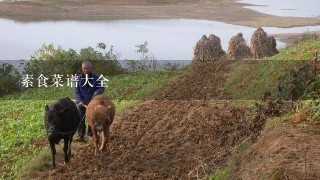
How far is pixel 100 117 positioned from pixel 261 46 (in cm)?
2078

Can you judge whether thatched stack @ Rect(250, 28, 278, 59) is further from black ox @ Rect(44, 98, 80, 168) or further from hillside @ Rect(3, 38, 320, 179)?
black ox @ Rect(44, 98, 80, 168)

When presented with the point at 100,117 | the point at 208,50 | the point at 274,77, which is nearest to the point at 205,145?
the point at 100,117

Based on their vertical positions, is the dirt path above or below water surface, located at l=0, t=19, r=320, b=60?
above

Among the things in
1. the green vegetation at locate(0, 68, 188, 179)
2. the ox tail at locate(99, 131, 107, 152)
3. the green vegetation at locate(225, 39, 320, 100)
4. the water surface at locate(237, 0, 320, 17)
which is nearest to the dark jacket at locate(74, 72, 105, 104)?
the ox tail at locate(99, 131, 107, 152)

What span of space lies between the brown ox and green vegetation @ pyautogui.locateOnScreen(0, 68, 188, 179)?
1.80 meters

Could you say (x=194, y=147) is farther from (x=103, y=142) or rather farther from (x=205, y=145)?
(x=103, y=142)

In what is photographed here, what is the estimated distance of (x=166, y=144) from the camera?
1023 cm

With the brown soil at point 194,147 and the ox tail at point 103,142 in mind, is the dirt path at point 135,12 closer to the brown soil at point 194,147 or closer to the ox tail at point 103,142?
the brown soil at point 194,147

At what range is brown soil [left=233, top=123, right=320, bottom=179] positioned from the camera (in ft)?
20.5

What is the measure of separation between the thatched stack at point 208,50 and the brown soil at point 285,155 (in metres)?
20.4

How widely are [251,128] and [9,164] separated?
207 inches

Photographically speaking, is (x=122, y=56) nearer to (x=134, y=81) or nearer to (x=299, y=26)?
(x=134, y=81)

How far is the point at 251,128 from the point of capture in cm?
970

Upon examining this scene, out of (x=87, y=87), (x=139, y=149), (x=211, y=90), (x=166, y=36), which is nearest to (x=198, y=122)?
(x=139, y=149)
